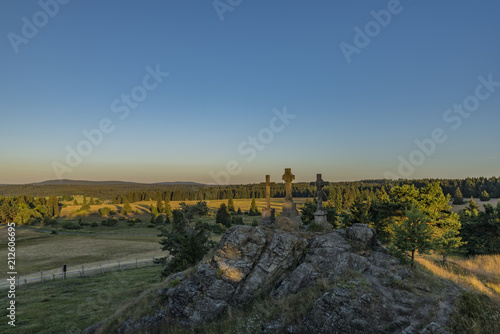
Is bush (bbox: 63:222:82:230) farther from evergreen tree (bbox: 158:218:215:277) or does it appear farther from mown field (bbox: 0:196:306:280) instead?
evergreen tree (bbox: 158:218:215:277)

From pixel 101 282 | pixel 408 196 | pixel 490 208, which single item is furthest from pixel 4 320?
pixel 490 208

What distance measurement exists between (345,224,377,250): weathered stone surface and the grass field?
1722 cm

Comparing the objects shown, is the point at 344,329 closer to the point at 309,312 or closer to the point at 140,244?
the point at 309,312

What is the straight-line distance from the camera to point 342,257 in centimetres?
1334

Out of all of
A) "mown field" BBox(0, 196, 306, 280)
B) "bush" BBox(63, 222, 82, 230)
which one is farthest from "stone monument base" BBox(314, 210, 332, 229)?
"bush" BBox(63, 222, 82, 230)

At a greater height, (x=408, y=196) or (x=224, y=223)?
(x=408, y=196)

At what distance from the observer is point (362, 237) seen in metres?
14.3

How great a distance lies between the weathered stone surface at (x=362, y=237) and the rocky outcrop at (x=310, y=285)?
0.05m

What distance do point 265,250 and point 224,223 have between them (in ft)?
184

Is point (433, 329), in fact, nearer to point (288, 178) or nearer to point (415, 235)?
point (415, 235)

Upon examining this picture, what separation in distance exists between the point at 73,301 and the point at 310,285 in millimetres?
20918

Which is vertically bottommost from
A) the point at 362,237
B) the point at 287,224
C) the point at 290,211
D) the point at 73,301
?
the point at 73,301

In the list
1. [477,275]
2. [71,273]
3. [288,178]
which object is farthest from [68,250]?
[477,275]

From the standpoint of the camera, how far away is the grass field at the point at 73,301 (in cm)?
1644
